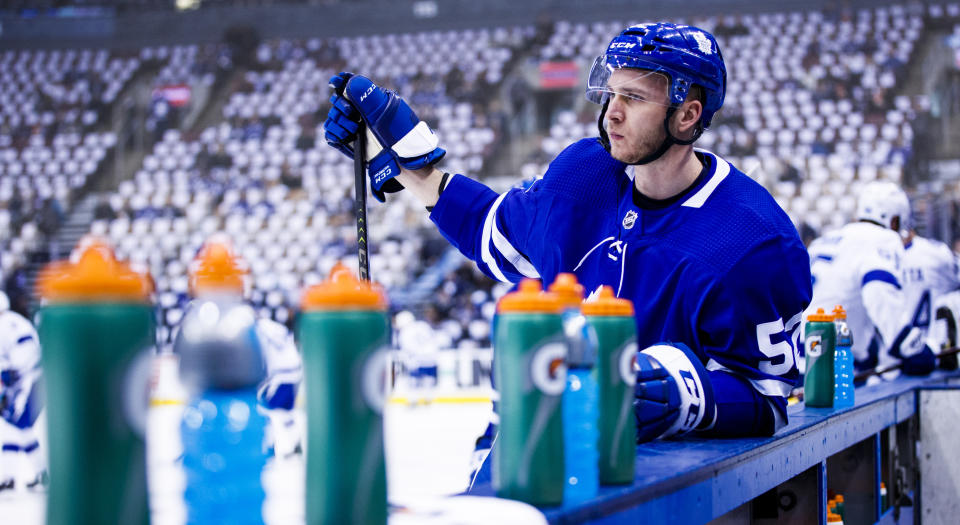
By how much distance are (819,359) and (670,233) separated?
754 mm

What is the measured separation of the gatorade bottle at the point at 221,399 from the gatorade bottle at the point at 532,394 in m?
0.25

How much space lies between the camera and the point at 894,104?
1332 centimetres

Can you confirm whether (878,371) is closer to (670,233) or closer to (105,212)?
(670,233)

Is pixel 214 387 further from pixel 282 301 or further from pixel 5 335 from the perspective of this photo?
pixel 282 301

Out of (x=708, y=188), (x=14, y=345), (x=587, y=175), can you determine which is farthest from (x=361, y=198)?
(x=14, y=345)

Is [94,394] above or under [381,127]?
under

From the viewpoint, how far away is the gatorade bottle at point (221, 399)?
2.25ft

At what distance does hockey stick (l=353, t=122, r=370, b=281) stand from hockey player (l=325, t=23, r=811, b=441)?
2.5 inches

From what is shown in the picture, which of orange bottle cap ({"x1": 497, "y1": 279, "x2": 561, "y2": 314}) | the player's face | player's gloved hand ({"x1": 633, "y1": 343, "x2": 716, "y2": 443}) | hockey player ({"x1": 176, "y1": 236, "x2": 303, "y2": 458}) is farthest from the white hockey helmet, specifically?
orange bottle cap ({"x1": 497, "y1": 279, "x2": 561, "y2": 314})

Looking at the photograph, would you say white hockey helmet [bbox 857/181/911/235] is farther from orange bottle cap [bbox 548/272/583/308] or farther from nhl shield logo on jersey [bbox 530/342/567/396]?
nhl shield logo on jersey [bbox 530/342/567/396]

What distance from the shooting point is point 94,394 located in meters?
0.61

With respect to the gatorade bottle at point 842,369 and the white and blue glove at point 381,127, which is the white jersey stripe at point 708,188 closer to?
the white and blue glove at point 381,127

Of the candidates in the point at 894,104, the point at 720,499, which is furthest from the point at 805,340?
the point at 894,104

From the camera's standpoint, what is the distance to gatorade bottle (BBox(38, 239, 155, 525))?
1.99ft
